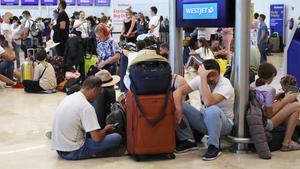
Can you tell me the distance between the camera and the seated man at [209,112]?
4949 millimetres

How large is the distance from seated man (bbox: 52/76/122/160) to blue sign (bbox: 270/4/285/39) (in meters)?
17.2

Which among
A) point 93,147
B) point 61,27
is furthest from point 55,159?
point 61,27

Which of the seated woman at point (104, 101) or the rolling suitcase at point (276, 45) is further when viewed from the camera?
the rolling suitcase at point (276, 45)

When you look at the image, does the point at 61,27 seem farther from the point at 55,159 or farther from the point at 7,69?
the point at 55,159

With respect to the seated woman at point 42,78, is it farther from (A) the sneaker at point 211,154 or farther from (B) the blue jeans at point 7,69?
(A) the sneaker at point 211,154

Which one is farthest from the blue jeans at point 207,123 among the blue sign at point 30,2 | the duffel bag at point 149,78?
the blue sign at point 30,2

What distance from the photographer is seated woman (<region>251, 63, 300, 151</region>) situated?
5.16m

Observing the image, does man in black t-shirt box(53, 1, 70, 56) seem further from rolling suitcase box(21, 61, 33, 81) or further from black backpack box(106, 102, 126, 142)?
black backpack box(106, 102, 126, 142)

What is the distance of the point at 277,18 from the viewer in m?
21.0

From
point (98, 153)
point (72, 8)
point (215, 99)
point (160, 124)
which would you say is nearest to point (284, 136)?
point (215, 99)

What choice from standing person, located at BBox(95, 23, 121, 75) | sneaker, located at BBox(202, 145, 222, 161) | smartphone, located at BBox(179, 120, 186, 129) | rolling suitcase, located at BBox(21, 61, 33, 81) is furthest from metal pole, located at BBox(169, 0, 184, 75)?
rolling suitcase, located at BBox(21, 61, 33, 81)

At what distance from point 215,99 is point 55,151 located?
1.83m

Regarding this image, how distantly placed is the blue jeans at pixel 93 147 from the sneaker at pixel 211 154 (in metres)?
0.88

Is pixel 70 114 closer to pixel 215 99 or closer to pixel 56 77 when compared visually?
pixel 215 99
